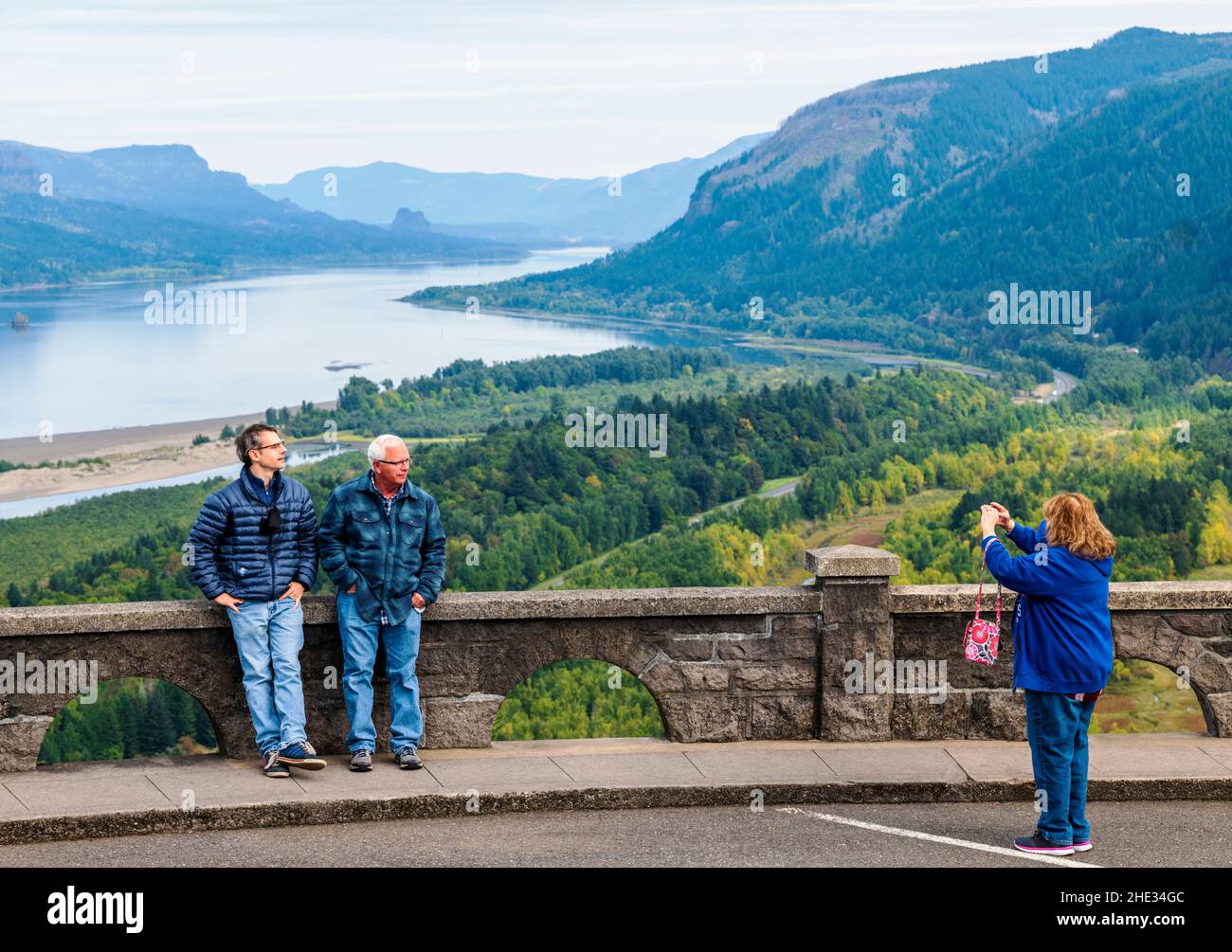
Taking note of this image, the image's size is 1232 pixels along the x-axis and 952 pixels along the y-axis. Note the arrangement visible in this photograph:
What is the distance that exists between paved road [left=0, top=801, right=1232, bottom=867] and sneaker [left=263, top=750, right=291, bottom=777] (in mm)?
644

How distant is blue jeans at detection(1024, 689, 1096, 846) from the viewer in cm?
955

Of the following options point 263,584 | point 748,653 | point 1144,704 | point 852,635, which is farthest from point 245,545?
point 1144,704

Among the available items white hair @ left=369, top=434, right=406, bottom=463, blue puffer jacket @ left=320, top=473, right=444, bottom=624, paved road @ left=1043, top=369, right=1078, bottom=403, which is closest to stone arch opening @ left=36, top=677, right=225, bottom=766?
blue puffer jacket @ left=320, top=473, right=444, bottom=624

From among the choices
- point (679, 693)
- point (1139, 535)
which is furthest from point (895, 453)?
point (679, 693)

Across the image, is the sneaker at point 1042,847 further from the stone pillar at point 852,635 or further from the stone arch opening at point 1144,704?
the stone arch opening at point 1144,704

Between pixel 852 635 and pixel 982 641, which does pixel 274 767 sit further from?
pixel 982 641

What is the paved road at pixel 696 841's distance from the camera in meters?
9.60

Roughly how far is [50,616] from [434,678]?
2620 millimetres

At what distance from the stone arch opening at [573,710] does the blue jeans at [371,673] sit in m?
26.2

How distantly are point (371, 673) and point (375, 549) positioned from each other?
86 centimetres

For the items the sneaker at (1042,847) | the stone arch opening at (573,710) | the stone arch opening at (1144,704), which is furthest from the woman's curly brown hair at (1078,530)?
the stone arch opening at (573,710)

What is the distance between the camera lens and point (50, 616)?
10867mm

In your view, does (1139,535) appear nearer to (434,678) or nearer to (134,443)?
(434,678)

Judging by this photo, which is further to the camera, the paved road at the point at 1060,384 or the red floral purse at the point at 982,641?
the paved road at the point at 1060,384
